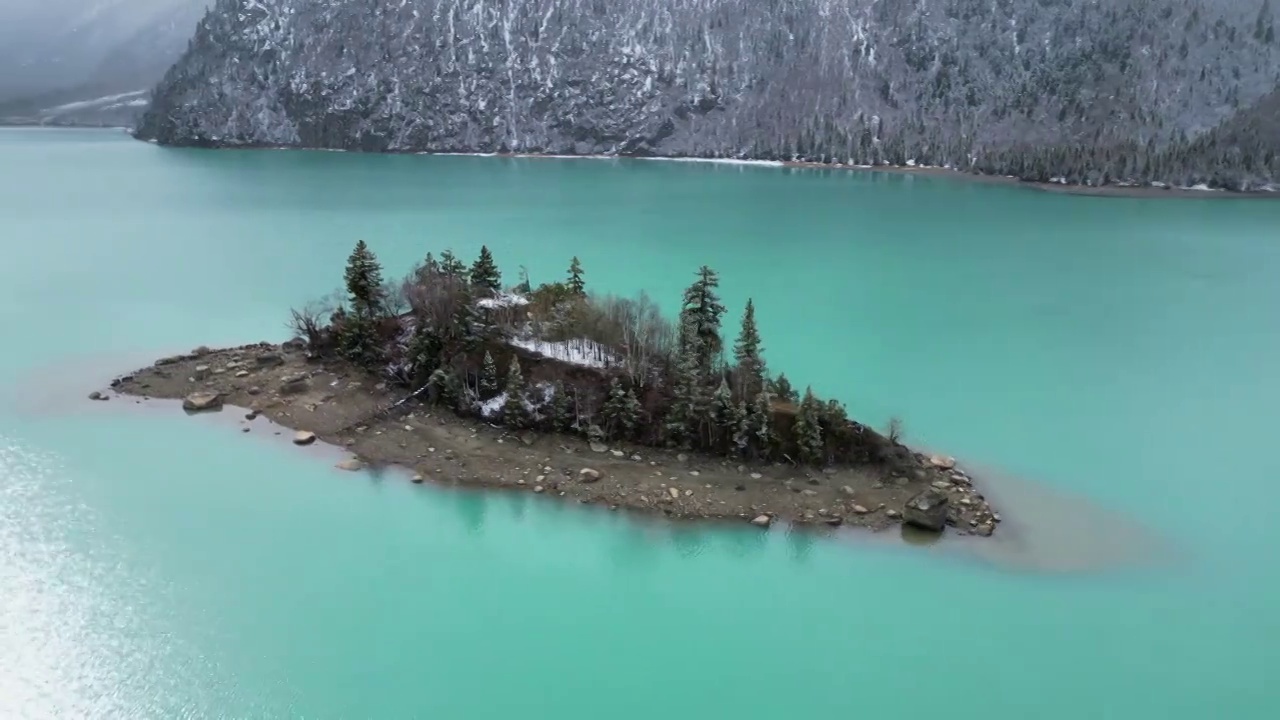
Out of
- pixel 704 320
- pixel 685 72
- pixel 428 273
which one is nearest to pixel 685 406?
pixel 704 320

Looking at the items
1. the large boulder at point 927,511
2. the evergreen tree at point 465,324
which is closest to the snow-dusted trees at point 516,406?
the evergreen tree at point 465,324

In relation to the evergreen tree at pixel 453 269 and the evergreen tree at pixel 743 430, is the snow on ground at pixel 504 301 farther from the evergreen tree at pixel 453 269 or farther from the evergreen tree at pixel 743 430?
the evergreen tree at pixel 743 430

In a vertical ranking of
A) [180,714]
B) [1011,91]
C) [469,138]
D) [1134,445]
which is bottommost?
[180,714]

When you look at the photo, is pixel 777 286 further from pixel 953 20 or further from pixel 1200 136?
pixel 953 20

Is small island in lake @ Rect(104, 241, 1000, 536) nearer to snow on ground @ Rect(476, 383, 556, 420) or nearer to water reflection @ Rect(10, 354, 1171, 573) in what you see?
snow on ground @ Rect(476, 383, 556, 420)

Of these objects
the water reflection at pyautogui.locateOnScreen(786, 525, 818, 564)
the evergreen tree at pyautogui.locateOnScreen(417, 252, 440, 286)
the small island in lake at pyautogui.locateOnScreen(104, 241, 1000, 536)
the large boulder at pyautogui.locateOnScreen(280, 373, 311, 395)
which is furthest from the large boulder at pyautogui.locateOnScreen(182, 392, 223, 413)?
the water reflection at pyautogui.locateOnScreen(786, 525, 818, 564)

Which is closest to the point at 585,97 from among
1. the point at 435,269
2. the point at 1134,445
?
the point at 435,269

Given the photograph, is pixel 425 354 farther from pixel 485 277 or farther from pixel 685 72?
pixel 685 72
